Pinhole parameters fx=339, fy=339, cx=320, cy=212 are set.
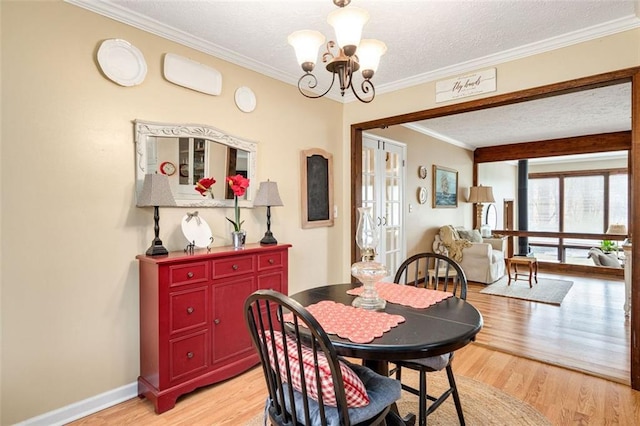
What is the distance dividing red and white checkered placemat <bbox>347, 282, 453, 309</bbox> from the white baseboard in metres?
1.58

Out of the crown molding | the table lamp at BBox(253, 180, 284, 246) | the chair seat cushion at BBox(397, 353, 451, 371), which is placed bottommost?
the chair seat cushion at BBox(397, 353, 451, 371)

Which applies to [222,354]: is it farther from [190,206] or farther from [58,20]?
[58,20]

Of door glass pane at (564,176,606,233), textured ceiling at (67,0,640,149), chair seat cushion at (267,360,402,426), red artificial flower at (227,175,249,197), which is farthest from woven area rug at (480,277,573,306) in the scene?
chair seat cushion at (267,360,402,426)

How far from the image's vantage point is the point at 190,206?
2465 mm

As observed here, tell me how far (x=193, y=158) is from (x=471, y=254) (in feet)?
15.2

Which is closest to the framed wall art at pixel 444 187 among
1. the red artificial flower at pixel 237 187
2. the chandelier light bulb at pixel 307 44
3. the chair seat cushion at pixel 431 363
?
the red artificial flower at pixel 237 187

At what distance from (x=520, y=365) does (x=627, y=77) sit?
2.20 metres

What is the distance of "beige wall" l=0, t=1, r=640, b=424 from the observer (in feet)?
5.89

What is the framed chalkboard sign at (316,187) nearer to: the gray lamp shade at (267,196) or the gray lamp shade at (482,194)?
the gray lamp shade at (267,196)

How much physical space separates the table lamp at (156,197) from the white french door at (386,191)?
262cm

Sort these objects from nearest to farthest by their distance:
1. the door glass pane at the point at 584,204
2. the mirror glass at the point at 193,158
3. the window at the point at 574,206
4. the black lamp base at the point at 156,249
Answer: the black lamp base at the point at 156,249 → the mirror glass at the point at 193,158 → the window at the point at 574,206 → the door glass pane at the point at 584,204

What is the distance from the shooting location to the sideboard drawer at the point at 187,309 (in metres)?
2.08

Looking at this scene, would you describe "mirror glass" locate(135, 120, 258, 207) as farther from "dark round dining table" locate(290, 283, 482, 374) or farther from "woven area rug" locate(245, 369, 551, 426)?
"woven area rug" locate(245, 369, 551, 426)

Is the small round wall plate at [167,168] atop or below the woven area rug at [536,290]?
atop
